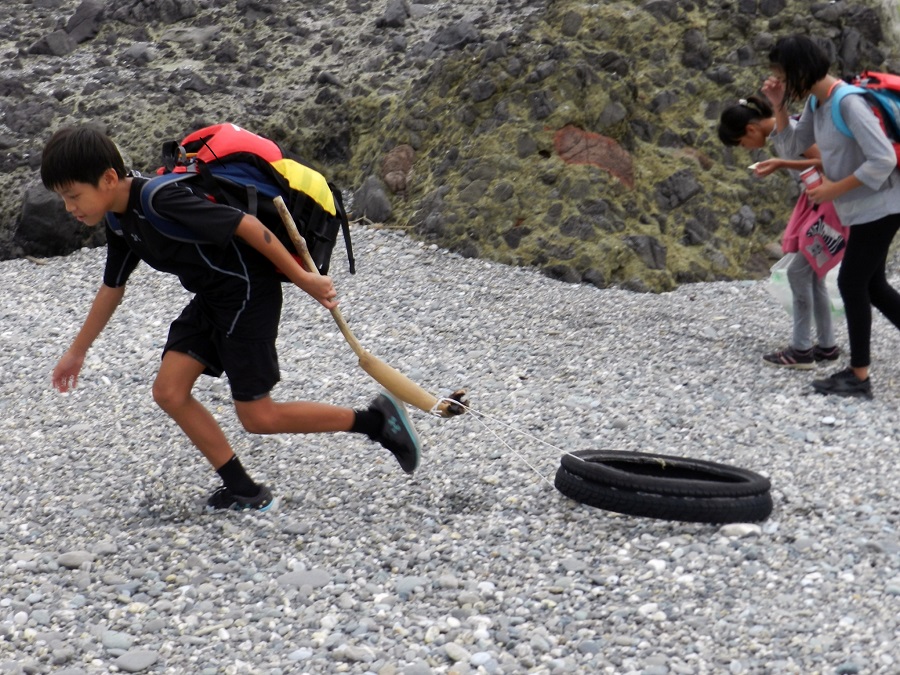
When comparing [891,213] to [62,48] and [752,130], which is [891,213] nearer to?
[752,130]

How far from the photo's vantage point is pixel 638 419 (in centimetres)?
530

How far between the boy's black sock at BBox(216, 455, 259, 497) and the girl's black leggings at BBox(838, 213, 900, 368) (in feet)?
10.8

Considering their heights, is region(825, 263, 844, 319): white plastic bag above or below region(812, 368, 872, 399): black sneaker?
above

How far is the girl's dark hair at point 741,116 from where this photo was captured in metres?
6.01

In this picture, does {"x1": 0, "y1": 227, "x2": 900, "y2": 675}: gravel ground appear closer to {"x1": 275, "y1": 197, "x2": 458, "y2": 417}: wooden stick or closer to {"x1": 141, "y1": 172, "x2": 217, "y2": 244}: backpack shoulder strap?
{"x1": 275, "y1": 197, "x2": 458, "y2": 417}: wooden stick

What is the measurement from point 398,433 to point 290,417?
0.46 metres

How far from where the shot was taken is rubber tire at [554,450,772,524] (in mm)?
3977

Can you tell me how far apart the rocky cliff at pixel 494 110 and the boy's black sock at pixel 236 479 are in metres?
3.97

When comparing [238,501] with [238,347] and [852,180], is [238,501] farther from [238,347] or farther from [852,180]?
[852,180]

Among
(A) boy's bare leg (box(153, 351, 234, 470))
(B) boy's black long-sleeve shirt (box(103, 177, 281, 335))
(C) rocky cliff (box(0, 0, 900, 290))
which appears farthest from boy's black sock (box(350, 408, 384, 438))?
(C) rocky cliff (box(0, 0, 900, 290))

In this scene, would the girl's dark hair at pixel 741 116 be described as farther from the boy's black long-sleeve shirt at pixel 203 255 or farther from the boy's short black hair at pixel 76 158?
the boy's short black hair at pixel 76 158

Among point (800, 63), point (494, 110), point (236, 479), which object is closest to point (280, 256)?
point (236, 479)

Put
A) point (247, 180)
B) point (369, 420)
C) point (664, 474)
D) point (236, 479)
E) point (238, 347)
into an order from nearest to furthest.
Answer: point (247, 180) < point (238, 347) < point (236, 479) < point (369, 420) < point (664, 474)

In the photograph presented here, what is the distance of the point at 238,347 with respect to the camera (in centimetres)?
403
